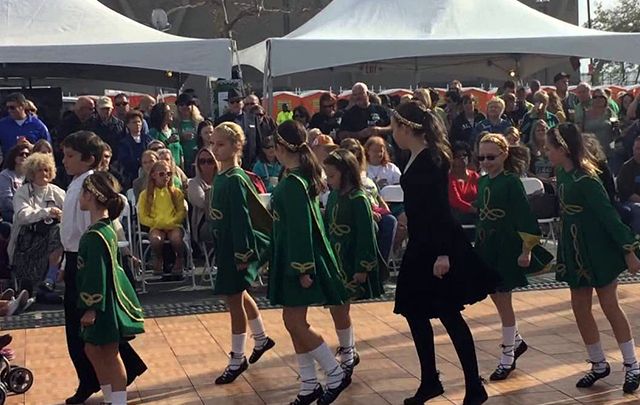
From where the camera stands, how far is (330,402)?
6.05 m

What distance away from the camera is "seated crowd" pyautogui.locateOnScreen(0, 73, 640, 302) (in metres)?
9.55

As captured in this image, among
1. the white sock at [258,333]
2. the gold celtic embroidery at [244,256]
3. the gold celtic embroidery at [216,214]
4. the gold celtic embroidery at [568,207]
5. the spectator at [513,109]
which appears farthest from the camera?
the spectator at [513,109]

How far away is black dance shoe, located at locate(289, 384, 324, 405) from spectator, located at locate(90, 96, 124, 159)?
6094 millimetres

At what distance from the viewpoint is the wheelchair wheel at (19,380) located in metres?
6.36

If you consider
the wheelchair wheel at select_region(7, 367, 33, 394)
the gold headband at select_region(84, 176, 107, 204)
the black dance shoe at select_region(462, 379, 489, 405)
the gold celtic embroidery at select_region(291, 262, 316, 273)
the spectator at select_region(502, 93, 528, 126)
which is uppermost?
the gold headband at select_region(84, 176, 107, 204)

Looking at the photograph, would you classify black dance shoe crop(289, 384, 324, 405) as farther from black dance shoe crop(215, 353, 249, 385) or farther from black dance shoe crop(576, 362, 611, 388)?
black dance shoe crop(576, 362, 611, 388)

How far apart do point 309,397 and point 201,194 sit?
4.36 metres

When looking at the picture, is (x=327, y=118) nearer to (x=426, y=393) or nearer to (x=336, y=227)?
(x=336, y=227)

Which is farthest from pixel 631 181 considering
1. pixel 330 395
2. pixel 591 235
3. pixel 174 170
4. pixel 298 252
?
pixel 298 252

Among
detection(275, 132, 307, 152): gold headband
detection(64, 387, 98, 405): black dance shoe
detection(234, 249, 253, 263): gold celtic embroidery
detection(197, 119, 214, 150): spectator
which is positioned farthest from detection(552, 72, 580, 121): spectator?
detection(64, 387, 98, 405): black dance shoe

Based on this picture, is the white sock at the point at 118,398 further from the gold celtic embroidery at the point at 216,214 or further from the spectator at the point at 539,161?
the spectator at the point at 539,161

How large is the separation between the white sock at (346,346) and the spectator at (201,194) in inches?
139

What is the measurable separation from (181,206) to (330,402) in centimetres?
447

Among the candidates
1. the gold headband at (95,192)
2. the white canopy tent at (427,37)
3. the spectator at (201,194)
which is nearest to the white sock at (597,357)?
the gold headband at (95,192)
